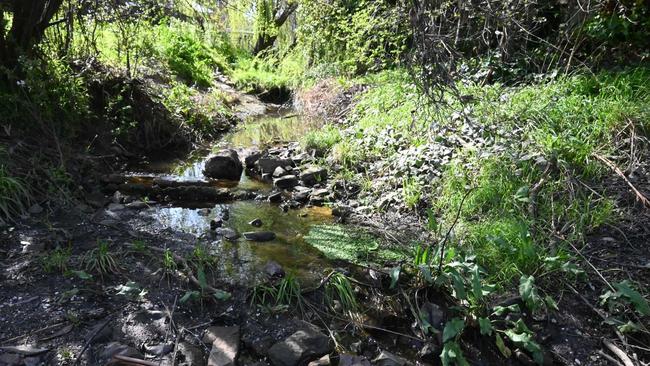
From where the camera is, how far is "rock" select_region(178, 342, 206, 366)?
293 centimetres

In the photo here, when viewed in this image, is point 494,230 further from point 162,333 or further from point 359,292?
point 162,333

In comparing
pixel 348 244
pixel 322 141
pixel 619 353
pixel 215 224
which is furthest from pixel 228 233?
pixel 619 353

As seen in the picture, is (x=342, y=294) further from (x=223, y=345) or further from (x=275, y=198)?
(x=275, y=198)

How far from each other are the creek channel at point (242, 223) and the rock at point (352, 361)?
938 millimetres

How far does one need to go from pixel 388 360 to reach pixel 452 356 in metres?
0.39

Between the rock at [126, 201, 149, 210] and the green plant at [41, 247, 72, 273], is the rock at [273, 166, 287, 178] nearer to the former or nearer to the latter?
the rock at [126, 201, 149, 210]

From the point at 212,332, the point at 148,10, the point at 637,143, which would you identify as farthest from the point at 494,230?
the point at 148,10

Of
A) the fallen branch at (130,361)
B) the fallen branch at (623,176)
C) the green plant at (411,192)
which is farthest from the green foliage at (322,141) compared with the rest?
the fallen branch at (130,361)

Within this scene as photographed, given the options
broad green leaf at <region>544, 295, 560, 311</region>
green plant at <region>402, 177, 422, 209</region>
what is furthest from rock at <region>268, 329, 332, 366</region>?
green plant at <region>402, 177, 422, 209</region>

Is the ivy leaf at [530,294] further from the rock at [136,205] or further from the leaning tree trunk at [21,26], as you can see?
the leaning tree trunk at [21,26]

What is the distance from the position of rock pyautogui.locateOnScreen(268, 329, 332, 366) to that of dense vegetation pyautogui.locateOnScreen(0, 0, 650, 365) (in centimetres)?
49

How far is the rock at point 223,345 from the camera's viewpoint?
9.58ft

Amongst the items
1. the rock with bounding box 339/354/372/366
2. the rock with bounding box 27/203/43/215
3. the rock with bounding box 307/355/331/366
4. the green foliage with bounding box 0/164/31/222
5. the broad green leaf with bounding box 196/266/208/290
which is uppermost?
the green foliage with bounding box 0/164/31/222

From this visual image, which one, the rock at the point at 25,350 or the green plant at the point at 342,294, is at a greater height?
the rock at the point at 25,350
